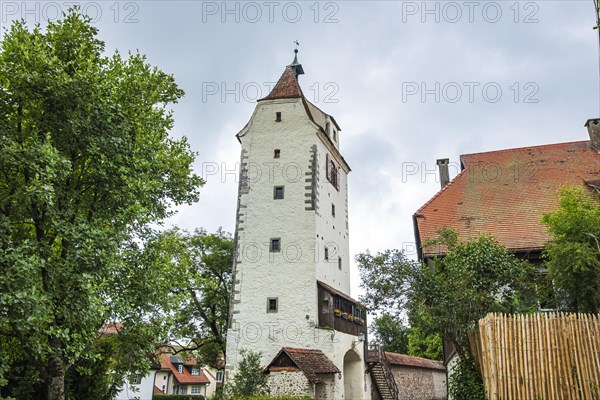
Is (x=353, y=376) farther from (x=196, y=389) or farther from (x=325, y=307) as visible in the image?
(x=196, y=389)

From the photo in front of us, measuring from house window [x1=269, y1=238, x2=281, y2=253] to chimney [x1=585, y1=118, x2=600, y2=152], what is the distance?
49.1 feet

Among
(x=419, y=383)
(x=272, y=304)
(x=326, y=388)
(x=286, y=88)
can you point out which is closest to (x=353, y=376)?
(x=326, y=388)

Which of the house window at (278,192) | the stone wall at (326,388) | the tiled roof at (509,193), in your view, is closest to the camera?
the tiled roof at (509,193)

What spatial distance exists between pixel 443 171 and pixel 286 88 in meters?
9.47

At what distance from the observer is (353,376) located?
2564 centimetres

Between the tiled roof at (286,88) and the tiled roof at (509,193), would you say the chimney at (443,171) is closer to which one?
the tiled roof at (509,193)

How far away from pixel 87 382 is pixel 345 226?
57.3 feet

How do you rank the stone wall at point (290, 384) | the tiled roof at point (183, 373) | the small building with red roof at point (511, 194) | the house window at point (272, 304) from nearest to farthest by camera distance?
the small building with red roof at point (511, 194), the stone wall at point (290, 384), the house window at point (272, 304), the tiled roof at point (183, 373)

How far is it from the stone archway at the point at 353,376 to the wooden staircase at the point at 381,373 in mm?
1099

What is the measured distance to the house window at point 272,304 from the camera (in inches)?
886

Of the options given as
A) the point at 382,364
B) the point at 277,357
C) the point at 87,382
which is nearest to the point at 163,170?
the point at 87,382

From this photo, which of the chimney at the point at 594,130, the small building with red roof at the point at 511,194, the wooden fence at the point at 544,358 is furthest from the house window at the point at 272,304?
the chimney at the point at 594,130

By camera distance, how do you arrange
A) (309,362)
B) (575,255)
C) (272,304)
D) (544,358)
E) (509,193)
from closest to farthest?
(544,358)
(575,255)
(309,362)
(509,193)
(272,304)

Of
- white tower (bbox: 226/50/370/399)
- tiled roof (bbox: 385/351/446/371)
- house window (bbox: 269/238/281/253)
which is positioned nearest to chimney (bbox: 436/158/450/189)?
white tower (bbox: 226/50/370/399)
